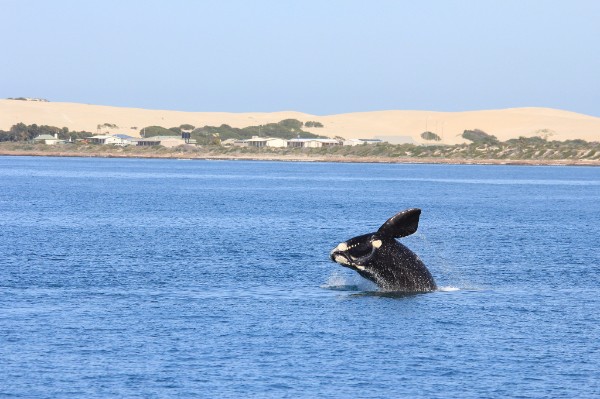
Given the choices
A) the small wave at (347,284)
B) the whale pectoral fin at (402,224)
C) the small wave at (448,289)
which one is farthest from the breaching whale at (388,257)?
the small wave at (347,284)

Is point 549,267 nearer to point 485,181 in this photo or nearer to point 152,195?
point 152,195

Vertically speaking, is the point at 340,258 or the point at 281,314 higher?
the point at 340,258

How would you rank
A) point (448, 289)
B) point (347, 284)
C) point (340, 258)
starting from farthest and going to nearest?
point (347, 284) → point (448, 289) → point (340, 258)

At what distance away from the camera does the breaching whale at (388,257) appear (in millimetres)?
33594

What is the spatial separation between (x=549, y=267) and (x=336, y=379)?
22.4 metres

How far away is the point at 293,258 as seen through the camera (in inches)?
1919

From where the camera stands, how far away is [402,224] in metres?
33.4

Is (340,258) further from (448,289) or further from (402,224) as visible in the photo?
(448,289)

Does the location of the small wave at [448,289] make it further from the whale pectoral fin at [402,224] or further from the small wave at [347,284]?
the whale pectoral fin at [402,224]

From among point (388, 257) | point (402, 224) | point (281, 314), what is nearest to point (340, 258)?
point (388, 257)

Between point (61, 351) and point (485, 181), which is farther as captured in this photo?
point (485, 181)

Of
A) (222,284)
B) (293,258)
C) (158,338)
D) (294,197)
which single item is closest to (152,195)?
(294,197)

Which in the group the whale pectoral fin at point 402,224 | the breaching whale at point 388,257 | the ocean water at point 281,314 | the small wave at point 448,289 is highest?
the whale pectoral fin at point 402,224

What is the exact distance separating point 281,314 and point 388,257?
3.93 m
